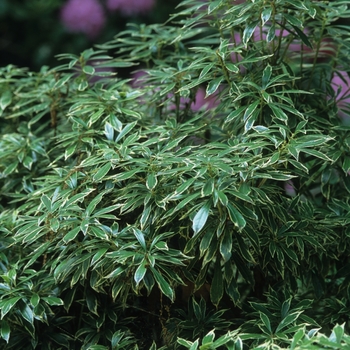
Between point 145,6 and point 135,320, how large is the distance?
2617mm

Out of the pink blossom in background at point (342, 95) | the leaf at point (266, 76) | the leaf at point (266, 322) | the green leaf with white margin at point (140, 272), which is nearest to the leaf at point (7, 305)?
the green leaf with white margin at point (140, 272)

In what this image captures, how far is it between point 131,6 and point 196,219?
2.80 metres

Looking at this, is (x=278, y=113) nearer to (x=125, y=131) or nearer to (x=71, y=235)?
(x=125, y=131)

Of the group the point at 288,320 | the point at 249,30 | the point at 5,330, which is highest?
the point at 249,30

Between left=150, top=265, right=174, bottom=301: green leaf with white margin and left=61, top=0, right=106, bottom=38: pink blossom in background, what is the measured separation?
277 centimetres

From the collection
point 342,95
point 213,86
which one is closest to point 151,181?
point 213,86

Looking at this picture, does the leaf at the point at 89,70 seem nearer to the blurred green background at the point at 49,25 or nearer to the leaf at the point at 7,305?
the leaf at the point at 7,305

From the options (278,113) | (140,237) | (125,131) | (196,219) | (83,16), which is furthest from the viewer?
(83,16)

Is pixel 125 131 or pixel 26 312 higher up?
pixel 125 131

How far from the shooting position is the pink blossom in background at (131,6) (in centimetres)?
394

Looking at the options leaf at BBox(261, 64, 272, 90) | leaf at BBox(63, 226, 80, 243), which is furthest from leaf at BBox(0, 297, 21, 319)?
leaf at BBox(261, 64, 272, 90)

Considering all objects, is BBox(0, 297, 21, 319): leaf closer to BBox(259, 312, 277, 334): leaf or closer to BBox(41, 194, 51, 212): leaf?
BBox(41, 194, 51, 212): leaf

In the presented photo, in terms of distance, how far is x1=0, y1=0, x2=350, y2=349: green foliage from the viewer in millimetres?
1478

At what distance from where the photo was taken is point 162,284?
4.75ft
